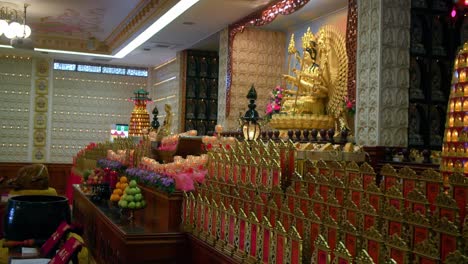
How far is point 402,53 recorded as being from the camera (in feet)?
17.7

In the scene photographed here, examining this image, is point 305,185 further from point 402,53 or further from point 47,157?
point 47,157

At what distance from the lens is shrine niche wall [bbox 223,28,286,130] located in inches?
362

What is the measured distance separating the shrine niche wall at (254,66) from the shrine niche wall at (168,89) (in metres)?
2.46

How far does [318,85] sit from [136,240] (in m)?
5.01

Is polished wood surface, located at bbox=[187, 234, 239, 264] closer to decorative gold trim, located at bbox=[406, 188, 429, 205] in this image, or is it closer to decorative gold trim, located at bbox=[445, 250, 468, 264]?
decorative gold trim, located at bbox=[406, 188, 429, 205]

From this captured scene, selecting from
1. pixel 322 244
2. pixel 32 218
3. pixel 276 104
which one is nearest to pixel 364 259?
pixel 322 244

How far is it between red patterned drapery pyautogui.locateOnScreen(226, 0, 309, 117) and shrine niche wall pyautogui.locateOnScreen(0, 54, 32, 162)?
6.75 meters

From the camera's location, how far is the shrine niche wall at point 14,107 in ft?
43.7

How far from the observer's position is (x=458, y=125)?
10.5 feet

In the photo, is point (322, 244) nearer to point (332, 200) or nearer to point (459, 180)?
point (332, 200)

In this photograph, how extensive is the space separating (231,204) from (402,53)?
318 cm

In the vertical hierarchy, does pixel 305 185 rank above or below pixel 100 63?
below

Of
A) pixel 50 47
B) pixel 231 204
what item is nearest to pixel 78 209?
pixel 231 204

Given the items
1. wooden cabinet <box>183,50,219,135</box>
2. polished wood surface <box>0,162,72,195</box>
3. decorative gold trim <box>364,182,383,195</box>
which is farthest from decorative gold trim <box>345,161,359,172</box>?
polished wood surface <box>0,162,72,195</box>
